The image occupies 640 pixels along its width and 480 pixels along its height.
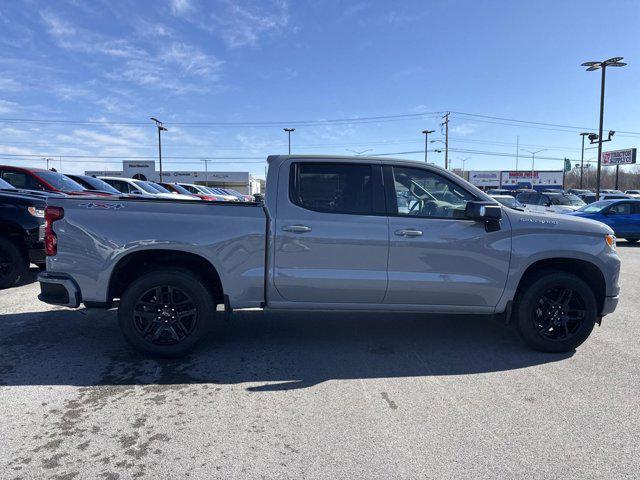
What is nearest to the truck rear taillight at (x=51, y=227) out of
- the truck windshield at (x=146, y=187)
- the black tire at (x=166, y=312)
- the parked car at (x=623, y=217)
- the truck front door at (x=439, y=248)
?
the black tire at (x=166, y=312)

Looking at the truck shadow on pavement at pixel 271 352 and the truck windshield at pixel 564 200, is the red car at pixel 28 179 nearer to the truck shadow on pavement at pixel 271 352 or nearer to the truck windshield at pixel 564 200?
the truck shadow on pavement at pixel 271 352

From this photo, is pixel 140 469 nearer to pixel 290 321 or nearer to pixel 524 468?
pixel 524 468

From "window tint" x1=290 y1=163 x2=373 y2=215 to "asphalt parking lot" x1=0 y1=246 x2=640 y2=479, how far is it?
4.93 ft

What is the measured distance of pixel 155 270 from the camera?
14.7 ft

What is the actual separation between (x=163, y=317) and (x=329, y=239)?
1755 mm

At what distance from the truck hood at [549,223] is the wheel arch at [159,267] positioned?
298 centimetres

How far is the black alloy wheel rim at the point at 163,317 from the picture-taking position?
4410 millimetres

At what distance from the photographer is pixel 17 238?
7125mm

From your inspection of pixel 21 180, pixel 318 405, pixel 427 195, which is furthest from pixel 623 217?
pixel 21 180

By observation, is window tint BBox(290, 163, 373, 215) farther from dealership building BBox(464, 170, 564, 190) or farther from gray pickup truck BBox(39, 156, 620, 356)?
dealership building BBox(464, 170, 564, 190)

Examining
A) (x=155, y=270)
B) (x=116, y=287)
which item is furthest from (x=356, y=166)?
(x=116, y=287)

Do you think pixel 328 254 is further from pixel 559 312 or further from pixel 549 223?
pixel 559 312

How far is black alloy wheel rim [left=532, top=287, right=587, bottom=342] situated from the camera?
187 inches

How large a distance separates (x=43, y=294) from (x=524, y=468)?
4258mm
